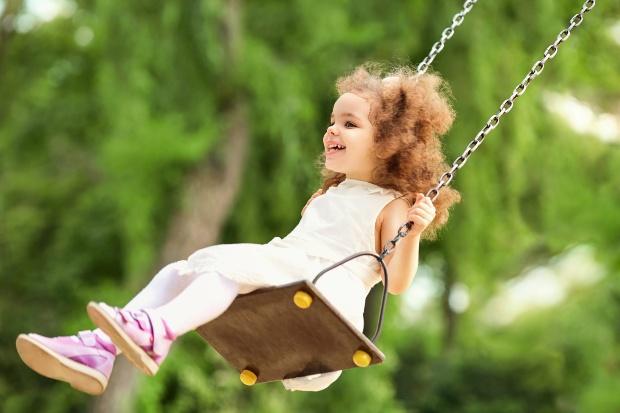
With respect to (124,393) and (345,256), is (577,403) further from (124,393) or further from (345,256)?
(345,256)

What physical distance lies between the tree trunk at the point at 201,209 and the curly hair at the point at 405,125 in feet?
21.9

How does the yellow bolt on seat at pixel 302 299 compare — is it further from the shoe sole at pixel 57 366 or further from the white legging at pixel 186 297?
the shoe sole at pixel 57 366

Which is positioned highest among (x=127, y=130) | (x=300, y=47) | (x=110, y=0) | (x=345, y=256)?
(x=300, y=47)

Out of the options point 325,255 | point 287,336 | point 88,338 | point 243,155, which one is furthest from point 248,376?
point 243,155

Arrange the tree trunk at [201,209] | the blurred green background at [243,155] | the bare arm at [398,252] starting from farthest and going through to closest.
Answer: the tree trunk at [201,209] < the blurred green background at [243,155] < the bare arm at [398,252]

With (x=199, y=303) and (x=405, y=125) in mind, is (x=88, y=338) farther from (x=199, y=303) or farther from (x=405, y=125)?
(x=405, y=125)

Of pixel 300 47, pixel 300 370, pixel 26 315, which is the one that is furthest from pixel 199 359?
pixel 300 370

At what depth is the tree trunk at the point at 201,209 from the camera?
10.1m

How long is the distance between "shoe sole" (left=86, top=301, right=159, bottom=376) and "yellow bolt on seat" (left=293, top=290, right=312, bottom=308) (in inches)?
14.4

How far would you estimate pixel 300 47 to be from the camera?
1059 cm

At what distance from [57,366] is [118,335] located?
0.81ft

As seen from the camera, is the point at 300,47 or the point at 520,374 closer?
the point at 300,47

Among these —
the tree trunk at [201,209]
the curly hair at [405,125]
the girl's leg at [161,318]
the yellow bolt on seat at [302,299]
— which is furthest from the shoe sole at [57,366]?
the tree trunk at [201,209]

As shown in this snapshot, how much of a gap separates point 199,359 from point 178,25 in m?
4.17
